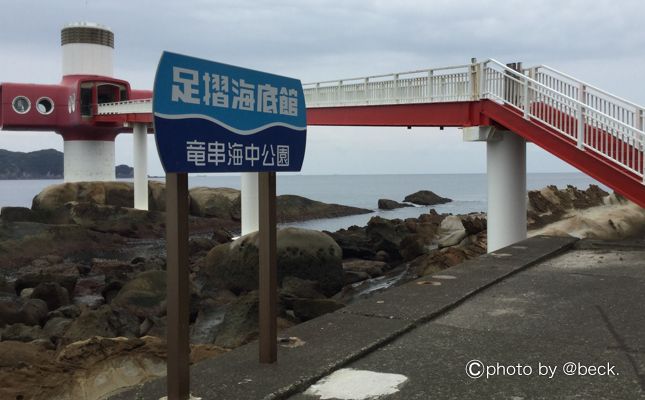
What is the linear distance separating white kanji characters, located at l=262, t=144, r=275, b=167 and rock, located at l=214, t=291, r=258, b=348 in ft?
15.6

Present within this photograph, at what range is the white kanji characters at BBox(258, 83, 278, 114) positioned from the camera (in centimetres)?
413

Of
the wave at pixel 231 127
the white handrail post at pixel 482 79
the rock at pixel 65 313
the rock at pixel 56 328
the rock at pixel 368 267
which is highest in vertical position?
the white handrail post at pixel 482 79

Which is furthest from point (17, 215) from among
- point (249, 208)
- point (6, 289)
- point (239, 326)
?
point (239, 326)

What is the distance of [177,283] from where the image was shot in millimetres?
3465

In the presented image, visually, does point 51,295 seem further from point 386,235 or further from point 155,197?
point 155,197

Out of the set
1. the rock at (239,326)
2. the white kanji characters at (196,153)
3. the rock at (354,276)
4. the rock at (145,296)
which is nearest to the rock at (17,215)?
the rock at (145,296)

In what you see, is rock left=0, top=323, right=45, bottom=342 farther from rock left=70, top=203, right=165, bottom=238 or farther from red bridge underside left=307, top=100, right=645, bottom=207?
rock left=70, top=203, right=165, bottom=238

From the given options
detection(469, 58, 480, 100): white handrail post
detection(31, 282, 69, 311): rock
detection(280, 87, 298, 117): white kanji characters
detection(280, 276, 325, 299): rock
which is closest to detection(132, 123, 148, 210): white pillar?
detection(31, 282, 69, 311): rock

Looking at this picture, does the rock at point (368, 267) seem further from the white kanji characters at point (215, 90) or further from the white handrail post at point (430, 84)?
the white kanji characters at point (215, 90)

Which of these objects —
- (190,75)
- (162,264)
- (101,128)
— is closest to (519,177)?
(190,75)

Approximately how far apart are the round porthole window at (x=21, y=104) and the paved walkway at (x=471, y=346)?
33.5 metres

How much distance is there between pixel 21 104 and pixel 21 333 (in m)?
28.8

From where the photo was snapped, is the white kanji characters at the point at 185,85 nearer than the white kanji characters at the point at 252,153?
Yes

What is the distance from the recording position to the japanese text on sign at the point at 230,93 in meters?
3.49
